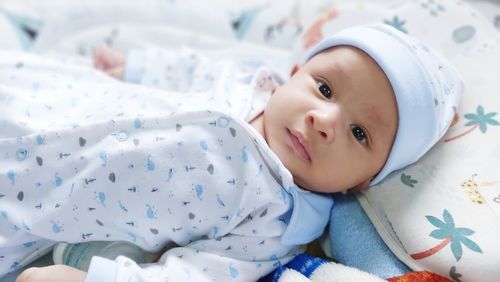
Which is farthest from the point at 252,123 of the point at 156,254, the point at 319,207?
the point at 156,254

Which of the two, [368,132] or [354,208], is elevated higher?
[368,132]

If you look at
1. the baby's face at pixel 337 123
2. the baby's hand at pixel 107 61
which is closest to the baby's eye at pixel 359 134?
the baby's face at pixel 337 123

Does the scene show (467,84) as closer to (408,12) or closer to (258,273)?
(408,12)

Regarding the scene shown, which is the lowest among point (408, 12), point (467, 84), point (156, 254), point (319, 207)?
point (156, 254)

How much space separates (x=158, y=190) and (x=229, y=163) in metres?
0.14

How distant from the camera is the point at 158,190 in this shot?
3.07 feet

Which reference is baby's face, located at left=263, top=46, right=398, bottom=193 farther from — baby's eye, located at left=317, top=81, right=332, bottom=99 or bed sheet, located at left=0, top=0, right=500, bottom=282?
bed sheet, located at left=0, top=0, right=500, bottom=282

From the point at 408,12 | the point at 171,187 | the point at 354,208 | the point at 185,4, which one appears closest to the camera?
the point at 171,187

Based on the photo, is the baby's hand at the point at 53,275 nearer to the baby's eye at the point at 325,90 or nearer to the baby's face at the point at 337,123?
the baby's face at the point at 337,123

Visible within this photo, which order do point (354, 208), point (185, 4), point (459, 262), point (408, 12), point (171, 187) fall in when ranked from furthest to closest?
point (185, 4), point (408, 12), point (354, 208), point (171, 187), point (459, 262)

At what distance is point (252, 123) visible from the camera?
1068mm

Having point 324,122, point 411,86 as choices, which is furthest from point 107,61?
point 411,86

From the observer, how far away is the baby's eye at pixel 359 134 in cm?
95

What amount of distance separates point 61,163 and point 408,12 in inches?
33.5
